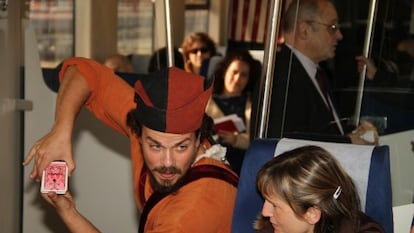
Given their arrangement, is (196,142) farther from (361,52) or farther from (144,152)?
(361,52)

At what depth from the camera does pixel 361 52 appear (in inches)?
158

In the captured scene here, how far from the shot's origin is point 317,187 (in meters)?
2.56

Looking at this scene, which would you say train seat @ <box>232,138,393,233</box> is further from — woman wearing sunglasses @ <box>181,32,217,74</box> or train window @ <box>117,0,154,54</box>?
train window @ <box>117,0,154,54</box>

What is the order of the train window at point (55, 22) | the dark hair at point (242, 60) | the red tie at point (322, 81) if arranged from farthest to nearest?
the train window at point (55, 22) → the dark hair at point (242, 60) → the red tie at point (322, 81)

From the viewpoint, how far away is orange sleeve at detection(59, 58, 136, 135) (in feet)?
10.6

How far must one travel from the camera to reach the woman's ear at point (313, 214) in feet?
8.41

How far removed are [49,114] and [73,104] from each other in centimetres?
181

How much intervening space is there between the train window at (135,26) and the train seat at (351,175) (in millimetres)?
7382

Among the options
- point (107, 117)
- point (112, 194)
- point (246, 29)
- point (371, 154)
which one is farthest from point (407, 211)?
point (246, 29)

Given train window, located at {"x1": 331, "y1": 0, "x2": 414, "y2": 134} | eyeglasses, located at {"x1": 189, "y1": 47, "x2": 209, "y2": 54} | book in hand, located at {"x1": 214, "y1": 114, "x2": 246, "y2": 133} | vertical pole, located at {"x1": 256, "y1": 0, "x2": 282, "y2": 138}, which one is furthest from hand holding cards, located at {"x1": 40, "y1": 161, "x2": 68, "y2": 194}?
eyeglasses, located at {"x1": 189, "y1": 47, "x2": 209, "y2": 54}

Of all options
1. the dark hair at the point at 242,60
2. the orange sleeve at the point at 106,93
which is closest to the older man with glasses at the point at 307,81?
the orange sleeve at the point at 106,93

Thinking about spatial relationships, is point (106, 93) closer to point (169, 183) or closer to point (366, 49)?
point (169, 183)

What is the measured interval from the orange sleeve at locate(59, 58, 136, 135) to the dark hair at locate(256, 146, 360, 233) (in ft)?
2.63

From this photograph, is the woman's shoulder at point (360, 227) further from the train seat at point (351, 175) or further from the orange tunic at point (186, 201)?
the orange tunic at point (186, 201)
